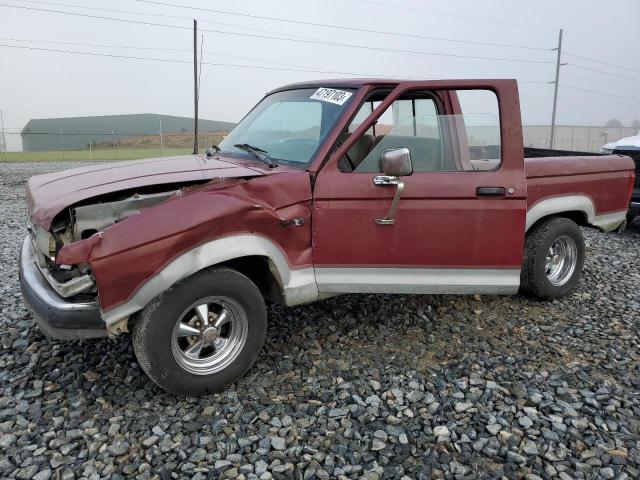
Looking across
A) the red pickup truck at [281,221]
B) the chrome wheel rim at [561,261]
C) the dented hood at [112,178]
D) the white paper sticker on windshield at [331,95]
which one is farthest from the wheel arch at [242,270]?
the chrome wheel rim at [561,261]

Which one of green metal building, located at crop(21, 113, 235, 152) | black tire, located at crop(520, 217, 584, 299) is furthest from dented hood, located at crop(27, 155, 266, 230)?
green metal building, located at crop(21, 113, 235, 152)

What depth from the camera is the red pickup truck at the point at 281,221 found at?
9.25ft

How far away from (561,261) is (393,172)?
267 cm

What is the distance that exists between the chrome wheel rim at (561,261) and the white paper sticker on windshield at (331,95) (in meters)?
2.60

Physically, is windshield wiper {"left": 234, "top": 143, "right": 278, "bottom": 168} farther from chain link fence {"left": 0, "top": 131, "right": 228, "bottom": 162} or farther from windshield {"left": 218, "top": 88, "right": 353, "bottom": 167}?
chain link fence {"left": 0, "top": 131, "right": 228, "bottom": 162}

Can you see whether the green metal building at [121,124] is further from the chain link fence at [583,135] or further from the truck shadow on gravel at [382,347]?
the truck shadow on gravel at [382,347]

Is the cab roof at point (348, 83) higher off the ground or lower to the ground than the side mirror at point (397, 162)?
higher

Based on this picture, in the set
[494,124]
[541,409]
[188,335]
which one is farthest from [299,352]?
[494,124]

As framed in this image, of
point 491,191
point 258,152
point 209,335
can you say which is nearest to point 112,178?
point 258,152

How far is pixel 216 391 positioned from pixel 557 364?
2.43 m

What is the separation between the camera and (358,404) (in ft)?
10.0

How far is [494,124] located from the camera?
379cm

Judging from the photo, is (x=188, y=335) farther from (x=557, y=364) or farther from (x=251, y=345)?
(x=557, y=364)

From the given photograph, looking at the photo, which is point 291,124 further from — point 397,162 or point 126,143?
point 126,143
